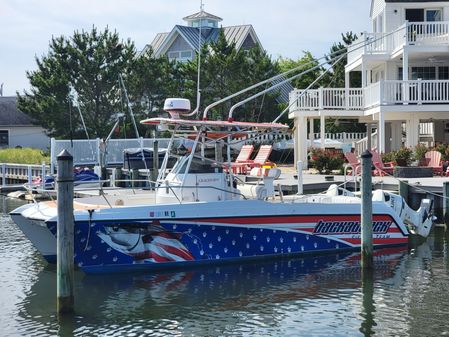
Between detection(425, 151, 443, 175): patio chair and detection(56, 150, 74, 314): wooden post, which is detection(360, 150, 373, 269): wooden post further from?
detection(425, 151, 443, 175): patio chair

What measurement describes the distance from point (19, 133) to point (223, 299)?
1970 inches

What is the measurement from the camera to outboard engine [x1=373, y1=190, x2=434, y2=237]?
58.7 ft

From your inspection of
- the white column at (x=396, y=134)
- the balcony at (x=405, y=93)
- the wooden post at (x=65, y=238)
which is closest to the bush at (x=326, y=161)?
the balcony at (x=405, y=93)

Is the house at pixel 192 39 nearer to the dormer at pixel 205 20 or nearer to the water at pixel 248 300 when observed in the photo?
the dormer at pixel 205 20

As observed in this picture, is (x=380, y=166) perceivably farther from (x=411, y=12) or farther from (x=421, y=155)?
(x=411, y=12)

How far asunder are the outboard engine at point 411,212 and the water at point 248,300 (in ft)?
4.43

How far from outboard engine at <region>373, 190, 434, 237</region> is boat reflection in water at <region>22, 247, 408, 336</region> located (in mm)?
1744

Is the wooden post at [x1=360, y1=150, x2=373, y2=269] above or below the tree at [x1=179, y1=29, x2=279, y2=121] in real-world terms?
below

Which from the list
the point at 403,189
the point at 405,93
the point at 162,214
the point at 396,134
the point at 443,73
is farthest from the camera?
the point at 396,134

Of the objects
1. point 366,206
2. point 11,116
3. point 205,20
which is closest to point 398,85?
point 366,206

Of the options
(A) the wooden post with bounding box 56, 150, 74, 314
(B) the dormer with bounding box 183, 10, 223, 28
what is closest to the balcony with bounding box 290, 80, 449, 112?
(A) the wooden post with bounding box 56, 150, 74, 314

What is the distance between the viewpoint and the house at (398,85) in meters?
29.3

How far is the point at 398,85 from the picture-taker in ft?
97.7

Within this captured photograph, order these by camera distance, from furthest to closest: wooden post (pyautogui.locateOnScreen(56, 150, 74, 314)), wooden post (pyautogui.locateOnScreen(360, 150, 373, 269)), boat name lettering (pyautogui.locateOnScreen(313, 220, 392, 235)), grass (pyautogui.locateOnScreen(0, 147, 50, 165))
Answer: grass (pyautogui.locateOnScreen(0, 147, 50, 165)) < boat name lettering (pyautogui.locateOnScreen(313, 220, 392, 235)) < wooden post (pyautogui.locateOnScreen(360, 150, 373, 269)) < wooden post (pyautogui.locateOnScreen(56, 150, 74, 314))
